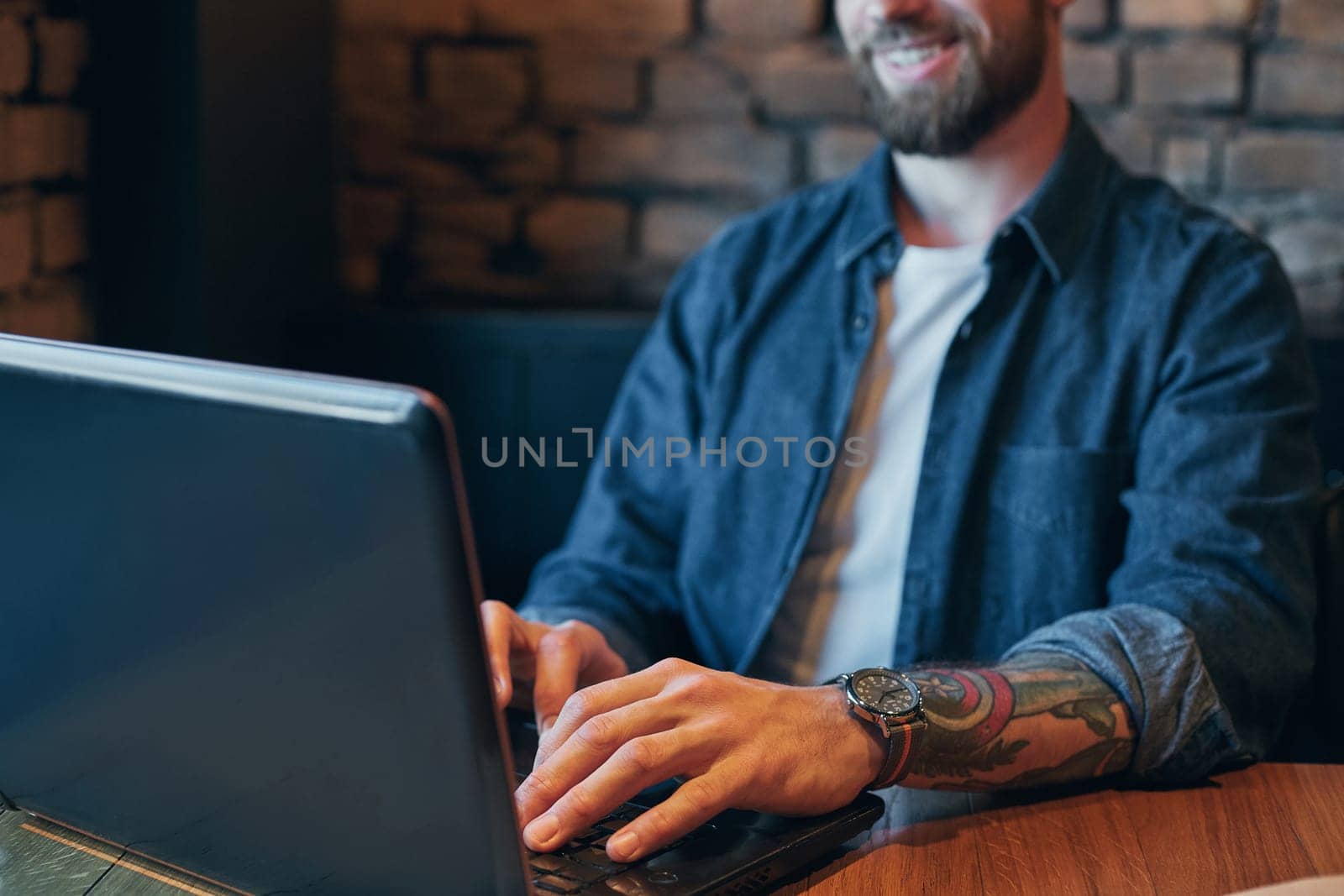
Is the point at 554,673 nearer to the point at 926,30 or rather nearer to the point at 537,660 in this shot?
the point at 537,660

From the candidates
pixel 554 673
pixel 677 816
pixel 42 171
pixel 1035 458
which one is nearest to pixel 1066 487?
pixel 1035 458

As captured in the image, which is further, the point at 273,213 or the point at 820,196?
the point at 273,213

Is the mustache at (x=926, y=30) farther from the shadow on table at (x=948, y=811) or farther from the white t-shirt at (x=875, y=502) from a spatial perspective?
the shadow on table at (x=948, y=811)

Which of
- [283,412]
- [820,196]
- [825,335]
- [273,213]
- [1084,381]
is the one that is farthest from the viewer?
[273,213]

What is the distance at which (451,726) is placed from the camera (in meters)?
0.51

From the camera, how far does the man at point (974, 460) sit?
890mm

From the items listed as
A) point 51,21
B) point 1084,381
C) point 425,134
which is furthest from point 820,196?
point 51,21

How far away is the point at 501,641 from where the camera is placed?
2.96 ft

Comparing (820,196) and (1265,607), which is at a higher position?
(820,196)

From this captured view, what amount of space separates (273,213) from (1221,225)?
107 centimetres

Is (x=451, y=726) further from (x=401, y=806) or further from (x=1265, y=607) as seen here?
(x=1265, y=607)

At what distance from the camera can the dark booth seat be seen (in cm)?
166

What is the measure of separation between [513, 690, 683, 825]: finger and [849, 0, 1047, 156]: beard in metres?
0.76

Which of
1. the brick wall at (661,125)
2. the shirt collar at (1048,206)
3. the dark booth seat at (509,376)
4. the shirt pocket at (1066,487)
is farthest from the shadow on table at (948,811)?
the brick wall at (661,125)
